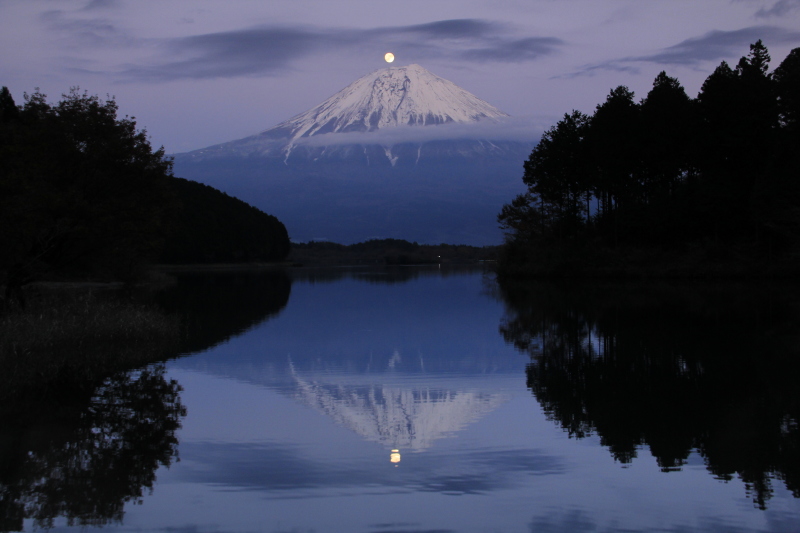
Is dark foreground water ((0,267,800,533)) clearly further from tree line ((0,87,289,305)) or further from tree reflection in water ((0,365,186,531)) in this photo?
tree line ((0,87,289,305))

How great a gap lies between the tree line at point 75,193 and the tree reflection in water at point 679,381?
942cm

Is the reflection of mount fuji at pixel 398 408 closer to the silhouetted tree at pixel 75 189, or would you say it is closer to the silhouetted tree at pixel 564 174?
the silhouetted tree at pixel 75 189

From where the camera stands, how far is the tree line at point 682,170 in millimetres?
39750

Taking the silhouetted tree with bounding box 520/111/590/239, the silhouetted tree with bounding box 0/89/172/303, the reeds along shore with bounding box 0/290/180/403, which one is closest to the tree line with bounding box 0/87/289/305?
the silhouetted tree with bounding box 0/89/172/303

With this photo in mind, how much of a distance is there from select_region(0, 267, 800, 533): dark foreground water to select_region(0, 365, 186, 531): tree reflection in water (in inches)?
1.1

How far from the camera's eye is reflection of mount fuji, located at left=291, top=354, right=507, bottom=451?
29.4 ft

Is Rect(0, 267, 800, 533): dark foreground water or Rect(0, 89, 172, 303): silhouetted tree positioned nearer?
Rect(0, 267, 800, 533): dark foreground water

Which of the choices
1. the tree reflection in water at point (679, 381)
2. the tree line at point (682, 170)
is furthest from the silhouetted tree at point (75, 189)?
the tree line at point (682, 170)

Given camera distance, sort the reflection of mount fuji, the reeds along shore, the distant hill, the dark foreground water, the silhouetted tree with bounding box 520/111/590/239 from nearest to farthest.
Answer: the dark foreground water, the reflection of mount fuji, the reeds along shore, the silhouetted tree with bounding box 520/111/590/239, the distant hill

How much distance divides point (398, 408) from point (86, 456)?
4.04m

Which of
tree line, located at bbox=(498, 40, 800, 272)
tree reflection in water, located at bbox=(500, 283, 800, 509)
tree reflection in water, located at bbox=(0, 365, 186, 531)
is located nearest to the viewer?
tree reflection in water, located at bbox=(0, 365, 186, 531)

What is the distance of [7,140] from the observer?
19375mm

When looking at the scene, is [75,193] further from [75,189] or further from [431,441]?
[431,441]

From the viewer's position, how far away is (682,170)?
46969mm
